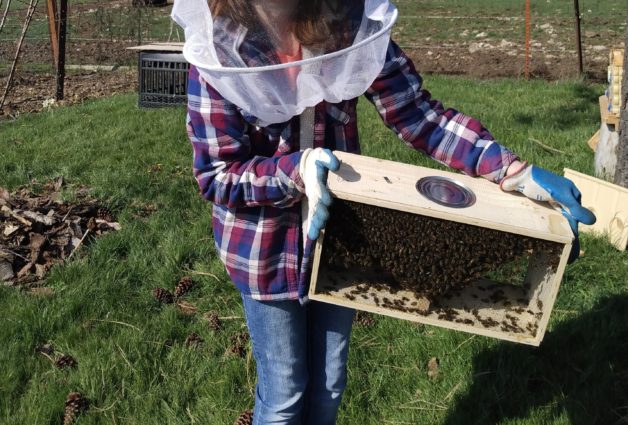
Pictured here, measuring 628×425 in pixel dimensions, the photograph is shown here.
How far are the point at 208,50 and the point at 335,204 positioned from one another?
48 centimetres

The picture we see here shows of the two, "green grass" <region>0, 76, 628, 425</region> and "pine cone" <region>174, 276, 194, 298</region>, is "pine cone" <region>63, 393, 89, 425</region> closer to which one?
"green grass" <region>0, 76, 628, 425</region>

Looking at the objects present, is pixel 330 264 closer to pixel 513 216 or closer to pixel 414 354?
pixel 513 216

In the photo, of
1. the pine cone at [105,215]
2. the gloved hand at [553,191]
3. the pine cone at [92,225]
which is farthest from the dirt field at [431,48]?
the gloved hand at [553,191]

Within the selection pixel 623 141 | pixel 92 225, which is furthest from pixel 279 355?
pixel 623 141

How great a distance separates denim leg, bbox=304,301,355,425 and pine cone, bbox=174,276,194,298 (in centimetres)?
145

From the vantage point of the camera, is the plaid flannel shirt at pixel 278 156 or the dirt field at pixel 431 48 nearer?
the plaid flannel shirt at pixel 278 156

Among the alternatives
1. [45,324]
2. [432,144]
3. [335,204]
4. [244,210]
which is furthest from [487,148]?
[45,324]

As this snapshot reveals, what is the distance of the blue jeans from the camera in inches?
71.7

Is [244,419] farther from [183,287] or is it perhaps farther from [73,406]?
[183,287]

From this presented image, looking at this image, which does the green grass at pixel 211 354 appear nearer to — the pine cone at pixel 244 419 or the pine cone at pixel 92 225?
the pine cone at pixel 244 419

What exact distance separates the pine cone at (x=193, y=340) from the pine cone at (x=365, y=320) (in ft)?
2.48

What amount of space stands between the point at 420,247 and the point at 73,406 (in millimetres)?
1681

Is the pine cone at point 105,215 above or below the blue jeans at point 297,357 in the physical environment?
below

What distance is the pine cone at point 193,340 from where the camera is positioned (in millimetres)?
2900
